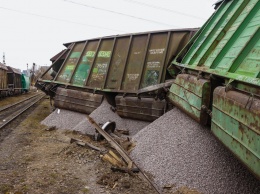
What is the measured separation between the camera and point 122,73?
10.0 meters

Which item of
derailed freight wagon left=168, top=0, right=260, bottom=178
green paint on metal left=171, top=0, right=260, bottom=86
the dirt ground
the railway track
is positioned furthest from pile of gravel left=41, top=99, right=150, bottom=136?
green paint on metal left=171, top=0, right=260, bottom=86

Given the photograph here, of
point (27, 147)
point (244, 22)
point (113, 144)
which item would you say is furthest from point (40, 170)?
point (244, 22)

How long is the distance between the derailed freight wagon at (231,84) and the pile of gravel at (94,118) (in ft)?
7.43

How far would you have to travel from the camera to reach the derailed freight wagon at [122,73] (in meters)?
8.73

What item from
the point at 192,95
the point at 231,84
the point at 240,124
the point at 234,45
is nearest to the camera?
the point at 240,124

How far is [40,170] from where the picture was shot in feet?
18.1

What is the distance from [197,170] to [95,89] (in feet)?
20.8

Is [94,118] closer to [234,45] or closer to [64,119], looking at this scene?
[64,119]

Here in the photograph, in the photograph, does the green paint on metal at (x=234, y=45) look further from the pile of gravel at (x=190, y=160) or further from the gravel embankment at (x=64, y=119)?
the gravel embankment at (x=64, y=119)

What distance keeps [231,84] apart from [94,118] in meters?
5.93

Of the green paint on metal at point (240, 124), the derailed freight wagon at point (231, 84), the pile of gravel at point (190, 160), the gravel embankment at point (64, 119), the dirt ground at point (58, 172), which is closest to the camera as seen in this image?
the green paint on metal at point (240, 124)

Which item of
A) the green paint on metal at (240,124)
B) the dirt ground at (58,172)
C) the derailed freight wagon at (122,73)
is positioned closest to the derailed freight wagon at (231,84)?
the green paint on metal at (240,124)

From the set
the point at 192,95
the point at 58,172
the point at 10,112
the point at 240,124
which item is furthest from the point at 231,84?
the point at 10,112

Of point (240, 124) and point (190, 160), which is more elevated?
point (240, 124)
